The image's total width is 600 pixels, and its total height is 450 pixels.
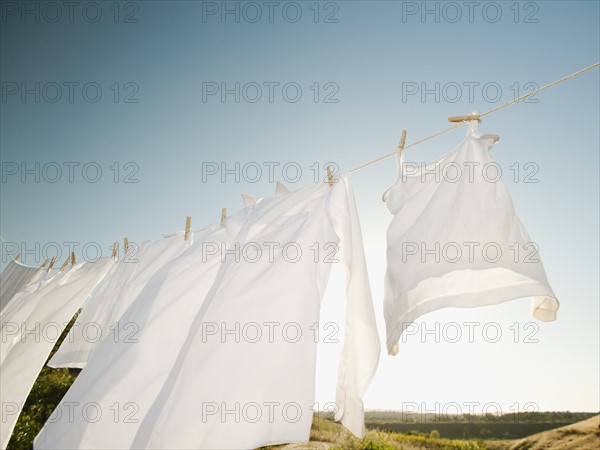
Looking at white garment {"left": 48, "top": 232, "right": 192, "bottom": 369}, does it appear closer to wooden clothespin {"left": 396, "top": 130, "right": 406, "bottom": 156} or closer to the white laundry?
the white laundry

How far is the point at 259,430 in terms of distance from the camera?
4.81ft

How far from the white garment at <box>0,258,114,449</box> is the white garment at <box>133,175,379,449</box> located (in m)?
1.52

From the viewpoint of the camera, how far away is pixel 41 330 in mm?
3125

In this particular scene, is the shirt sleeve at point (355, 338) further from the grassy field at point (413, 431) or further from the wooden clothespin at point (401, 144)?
the grassy field at point (413, 431)

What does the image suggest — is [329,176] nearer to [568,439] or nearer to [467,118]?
[467,118]

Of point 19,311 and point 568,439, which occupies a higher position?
point 19,311

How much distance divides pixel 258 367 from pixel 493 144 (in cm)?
126

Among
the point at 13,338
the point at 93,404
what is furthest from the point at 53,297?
the point at 93,404

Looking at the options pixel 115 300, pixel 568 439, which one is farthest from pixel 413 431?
pixel 115 300

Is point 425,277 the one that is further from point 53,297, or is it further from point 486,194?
point 53,297

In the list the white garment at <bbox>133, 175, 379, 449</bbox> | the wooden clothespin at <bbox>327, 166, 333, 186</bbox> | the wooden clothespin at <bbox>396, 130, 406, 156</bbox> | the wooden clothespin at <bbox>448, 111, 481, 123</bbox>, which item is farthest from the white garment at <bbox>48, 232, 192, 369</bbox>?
the wooden clothespin at <bbox>448, 111, 481, 123</bbox>

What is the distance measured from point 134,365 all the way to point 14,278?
3.26 m

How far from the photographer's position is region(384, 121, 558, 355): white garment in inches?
57.8

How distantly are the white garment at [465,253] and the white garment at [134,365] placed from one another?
111 cm
